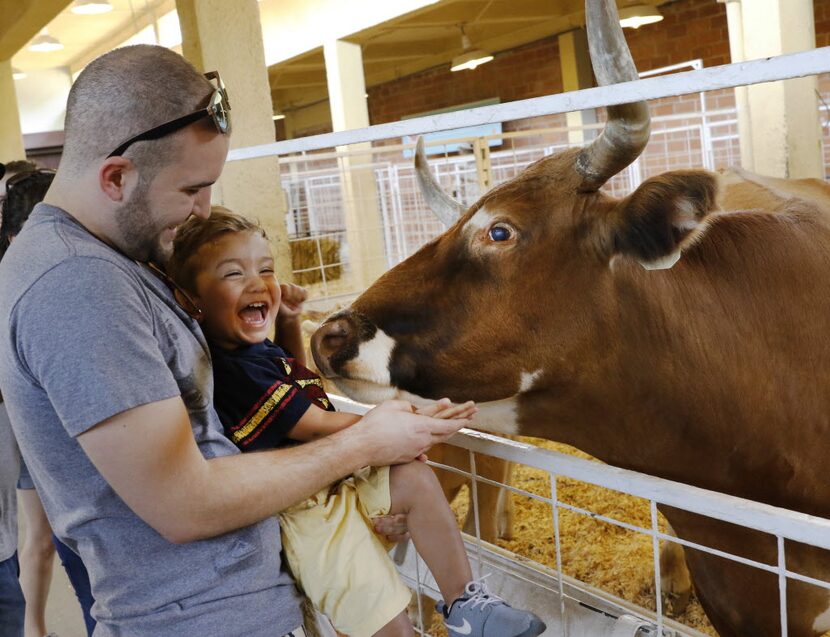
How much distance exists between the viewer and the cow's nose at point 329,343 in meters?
1.85

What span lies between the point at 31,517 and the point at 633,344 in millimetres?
1683

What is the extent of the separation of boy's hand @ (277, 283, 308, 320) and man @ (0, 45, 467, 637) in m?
0.65

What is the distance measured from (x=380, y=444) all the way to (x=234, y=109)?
2615 mm

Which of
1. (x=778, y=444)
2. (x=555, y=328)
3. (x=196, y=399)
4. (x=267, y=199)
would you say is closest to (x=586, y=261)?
(x=555, y=328)

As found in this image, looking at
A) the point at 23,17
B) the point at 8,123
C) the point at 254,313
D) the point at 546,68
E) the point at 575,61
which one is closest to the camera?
the point at 254,313

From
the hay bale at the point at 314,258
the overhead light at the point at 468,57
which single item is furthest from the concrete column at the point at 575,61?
the hay bale at the point at 314,258

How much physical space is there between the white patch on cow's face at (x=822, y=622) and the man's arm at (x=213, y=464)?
111 centimetres

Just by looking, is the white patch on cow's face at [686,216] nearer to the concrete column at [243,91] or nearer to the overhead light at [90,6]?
the concrete column at [243,91]

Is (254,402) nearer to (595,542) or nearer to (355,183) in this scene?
(595,542)

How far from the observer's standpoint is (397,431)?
4.76ft

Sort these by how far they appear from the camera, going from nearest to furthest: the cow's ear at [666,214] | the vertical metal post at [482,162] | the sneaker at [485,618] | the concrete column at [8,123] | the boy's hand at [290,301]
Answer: the sneaker at [485,618] < the cow's ear at [666,214] < the boy's hand at [290,301] < the vertical metal post at [482,162] < the concrete column at [8,123]

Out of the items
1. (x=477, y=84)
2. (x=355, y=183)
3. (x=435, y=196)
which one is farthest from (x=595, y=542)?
(x=477, y=84)

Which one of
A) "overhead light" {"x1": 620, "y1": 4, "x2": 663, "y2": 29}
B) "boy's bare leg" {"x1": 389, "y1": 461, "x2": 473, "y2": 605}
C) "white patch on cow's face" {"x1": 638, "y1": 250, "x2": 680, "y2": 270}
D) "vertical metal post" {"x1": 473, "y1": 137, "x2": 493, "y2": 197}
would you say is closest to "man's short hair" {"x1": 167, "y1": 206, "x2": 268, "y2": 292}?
"boy's bare leg" {"x1": 389, "y1": 461, "x2": 473, "y2": 605}

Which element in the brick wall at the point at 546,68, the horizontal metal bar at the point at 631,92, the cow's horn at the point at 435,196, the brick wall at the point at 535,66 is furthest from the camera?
the brick wall at the point at 535,66
